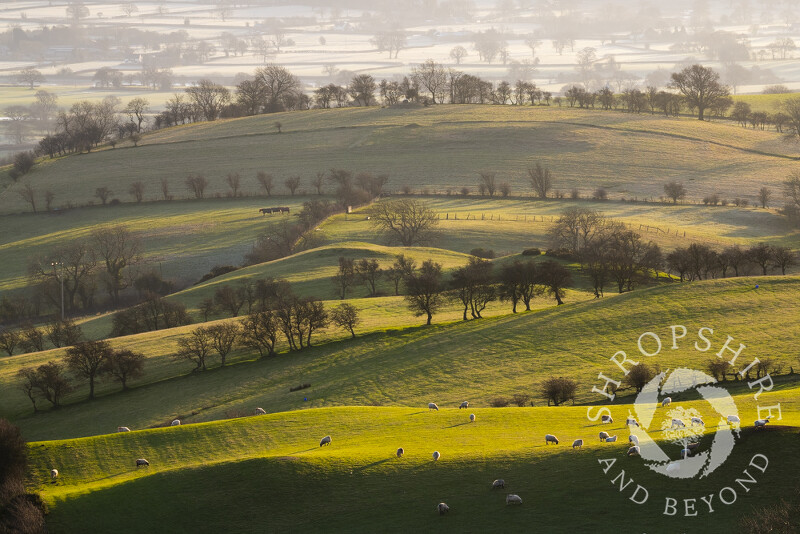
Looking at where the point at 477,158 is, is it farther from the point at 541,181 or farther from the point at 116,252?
the point at 116,252

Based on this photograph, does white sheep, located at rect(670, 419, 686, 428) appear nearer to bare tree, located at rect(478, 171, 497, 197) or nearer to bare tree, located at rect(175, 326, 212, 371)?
bare tree, located at rect(175, 326, 212, 371)

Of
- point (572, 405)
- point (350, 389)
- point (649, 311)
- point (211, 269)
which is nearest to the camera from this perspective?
point (572, 405)

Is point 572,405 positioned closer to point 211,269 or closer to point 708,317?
point 708,317

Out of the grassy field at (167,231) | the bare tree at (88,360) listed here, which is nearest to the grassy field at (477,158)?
the grassy field at (167,231)

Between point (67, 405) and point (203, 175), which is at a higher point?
point (203, 175)

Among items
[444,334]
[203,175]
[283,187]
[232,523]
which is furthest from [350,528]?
[203,175]

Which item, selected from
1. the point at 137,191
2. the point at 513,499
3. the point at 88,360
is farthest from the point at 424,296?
the point at 137,191
